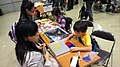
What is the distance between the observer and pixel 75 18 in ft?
16.1

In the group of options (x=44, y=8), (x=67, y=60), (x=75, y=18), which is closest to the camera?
(x=67, y=60)

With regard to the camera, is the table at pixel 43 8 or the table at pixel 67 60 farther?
the table at pixel 43 8

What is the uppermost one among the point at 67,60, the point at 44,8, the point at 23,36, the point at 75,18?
the point at 23,36

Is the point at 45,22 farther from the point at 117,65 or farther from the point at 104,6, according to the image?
the point at 104,6

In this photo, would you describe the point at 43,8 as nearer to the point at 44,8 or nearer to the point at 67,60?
the point at 44,8

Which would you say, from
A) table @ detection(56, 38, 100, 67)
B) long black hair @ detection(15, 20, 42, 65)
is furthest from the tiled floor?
long black hair @ detection(15, 20, 42, 65)

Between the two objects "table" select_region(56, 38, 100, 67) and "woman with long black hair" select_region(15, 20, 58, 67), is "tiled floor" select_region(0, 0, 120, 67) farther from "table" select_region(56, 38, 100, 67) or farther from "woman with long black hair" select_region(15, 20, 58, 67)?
"woman with long black hair" select_region(15, 20, 58, 67)

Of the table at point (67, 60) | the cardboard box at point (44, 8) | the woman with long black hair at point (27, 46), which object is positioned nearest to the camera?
the woman with long black hair at point (27, 46)

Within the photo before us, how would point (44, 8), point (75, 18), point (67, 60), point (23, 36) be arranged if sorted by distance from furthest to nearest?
point (75, 18) → point (44, 8) → point (67, 60) → point (23, 36)

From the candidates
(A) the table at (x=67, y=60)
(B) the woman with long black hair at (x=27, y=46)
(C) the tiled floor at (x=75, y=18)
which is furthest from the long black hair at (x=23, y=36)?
(C) the tiled floor at (x=75, y=18)

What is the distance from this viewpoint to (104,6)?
5074 millimetres

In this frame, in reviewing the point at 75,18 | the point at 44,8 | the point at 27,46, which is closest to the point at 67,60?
the point at 27,46

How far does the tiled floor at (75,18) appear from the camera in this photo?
3.24 m

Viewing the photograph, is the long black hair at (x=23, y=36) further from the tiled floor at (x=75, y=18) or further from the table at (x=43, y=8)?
the table at (x=43, y=8)
